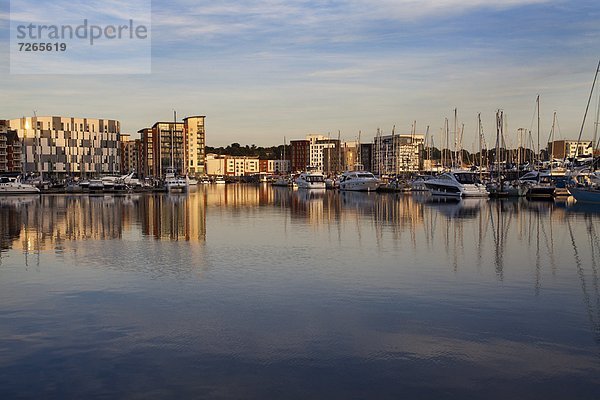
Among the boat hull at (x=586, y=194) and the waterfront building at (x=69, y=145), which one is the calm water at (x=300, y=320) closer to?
the boat hull at (x=586, y=194)

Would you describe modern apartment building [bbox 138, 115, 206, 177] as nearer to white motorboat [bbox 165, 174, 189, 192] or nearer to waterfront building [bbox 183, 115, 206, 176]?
waterfront building [bbox 183, 115, 206, 176]

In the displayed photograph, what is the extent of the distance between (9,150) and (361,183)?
10111 cm

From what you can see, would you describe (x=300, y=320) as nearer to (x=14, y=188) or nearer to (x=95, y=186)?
(x=14, y=188)

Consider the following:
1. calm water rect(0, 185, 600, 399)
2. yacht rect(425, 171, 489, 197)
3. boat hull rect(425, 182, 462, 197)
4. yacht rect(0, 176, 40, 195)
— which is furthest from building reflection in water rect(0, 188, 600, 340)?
yacht rect(0, 176, 40, 195)

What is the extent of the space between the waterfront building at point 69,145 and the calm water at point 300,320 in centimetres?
13420

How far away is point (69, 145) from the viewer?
151 metres

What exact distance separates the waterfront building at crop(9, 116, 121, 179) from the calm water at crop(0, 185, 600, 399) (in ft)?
440

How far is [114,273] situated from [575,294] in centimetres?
1248

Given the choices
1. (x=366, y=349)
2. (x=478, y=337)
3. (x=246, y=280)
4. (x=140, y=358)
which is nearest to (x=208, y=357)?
(x=140, y=358)

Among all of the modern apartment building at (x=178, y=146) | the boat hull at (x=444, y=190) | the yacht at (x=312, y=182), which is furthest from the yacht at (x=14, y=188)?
the modern apartment building at (x=178, y=146)

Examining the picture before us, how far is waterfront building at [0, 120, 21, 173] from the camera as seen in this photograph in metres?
142

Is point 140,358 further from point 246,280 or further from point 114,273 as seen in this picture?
point 114,273

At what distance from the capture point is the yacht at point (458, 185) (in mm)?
63281

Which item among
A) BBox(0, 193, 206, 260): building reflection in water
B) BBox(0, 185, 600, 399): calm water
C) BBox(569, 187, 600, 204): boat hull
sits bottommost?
BBox(0, 185, 600, 399): calm water
